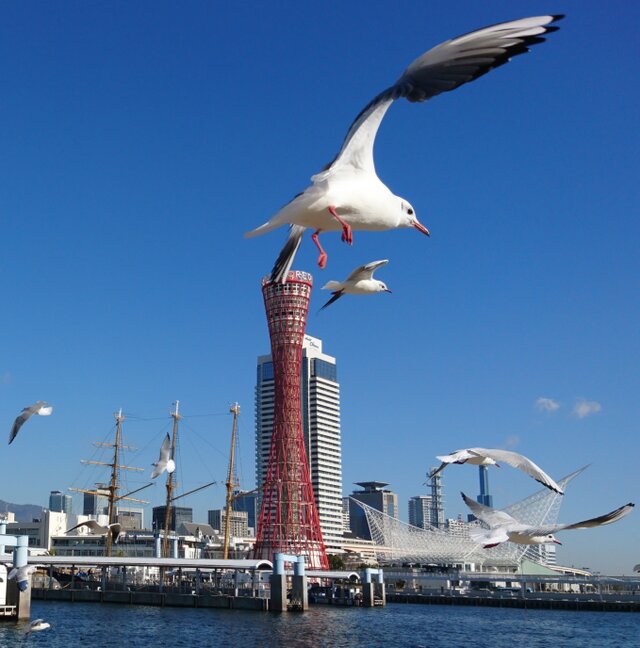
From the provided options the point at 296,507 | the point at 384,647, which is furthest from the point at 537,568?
the point at 384,647

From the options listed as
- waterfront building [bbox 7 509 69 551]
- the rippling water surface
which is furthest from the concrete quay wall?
waterfront building [bbox 7 509 69 551]

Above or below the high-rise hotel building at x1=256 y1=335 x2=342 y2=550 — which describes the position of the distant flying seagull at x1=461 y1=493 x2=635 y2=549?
below

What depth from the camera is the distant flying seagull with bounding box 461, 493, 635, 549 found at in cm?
1044

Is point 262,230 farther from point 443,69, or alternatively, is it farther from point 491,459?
point 491,459

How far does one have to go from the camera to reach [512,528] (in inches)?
544

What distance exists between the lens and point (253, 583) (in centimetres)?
6650

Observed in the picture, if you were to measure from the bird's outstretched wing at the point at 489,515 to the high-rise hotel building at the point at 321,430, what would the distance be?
514 ft

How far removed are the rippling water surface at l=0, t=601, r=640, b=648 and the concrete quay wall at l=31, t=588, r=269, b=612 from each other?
2109 mm

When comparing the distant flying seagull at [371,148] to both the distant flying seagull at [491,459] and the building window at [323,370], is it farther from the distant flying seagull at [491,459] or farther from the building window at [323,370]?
the building window at [323,370]

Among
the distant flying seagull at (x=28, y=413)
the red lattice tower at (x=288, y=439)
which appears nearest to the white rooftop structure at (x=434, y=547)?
the red lattice tower at (x=288, y=439)

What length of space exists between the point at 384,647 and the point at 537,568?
72641 mm

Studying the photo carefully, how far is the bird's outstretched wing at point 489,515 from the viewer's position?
48.7ft

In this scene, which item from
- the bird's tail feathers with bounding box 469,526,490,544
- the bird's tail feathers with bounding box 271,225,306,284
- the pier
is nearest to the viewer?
the bird's tail feathers with bounding box 271,225,306,284

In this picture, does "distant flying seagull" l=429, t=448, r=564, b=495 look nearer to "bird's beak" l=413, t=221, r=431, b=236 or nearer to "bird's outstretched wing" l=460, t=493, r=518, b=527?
"bird's outstretched wing" l=460, t=493, r=518, b=527
